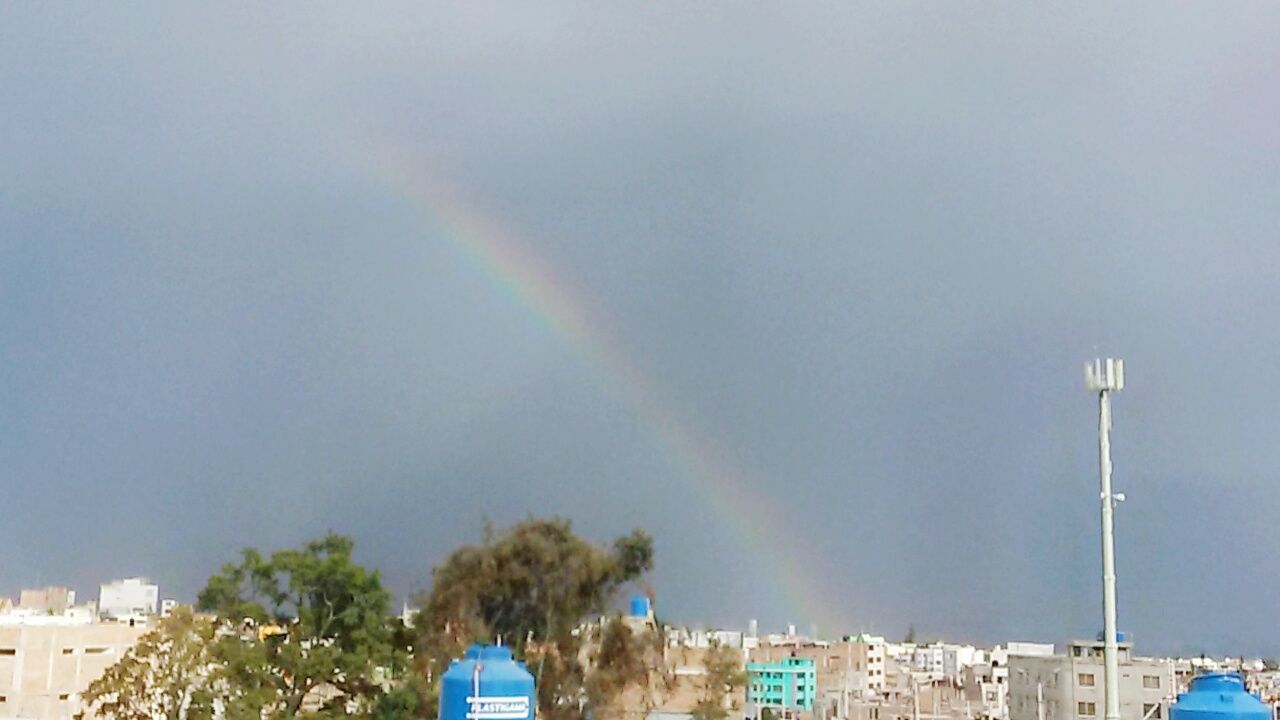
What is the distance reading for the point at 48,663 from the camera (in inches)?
2053

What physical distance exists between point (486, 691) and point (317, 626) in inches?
627

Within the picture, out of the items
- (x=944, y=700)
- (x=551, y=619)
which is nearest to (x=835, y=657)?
(x=944, y=700)

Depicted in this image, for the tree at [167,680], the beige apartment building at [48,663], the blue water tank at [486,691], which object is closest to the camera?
the blue water tank at [486,691]

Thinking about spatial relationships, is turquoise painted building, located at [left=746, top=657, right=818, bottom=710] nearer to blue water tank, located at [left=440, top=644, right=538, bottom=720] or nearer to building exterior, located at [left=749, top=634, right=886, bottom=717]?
building exterior, located at [left=749, top=634, right=886, bottom=717]

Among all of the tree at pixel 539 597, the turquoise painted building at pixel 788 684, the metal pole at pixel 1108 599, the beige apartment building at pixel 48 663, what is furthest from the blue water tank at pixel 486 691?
the turquoise painted building at pixel 788 684

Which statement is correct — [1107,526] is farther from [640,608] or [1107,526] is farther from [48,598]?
[48,598]

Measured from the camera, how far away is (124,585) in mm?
105688

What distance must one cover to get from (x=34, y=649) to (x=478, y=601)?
30997 mm

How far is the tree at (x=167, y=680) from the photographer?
2508 centimetres

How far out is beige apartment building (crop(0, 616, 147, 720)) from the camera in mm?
49719

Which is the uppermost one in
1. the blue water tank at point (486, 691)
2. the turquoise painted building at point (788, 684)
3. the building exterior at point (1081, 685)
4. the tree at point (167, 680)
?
the blue water tank at point (486, 691)

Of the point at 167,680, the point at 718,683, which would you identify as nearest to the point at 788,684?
the point at 718,683

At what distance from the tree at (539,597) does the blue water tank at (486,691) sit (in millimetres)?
18087

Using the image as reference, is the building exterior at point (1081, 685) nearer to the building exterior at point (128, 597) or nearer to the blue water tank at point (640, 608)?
the blue water tank at point (640, 608)
